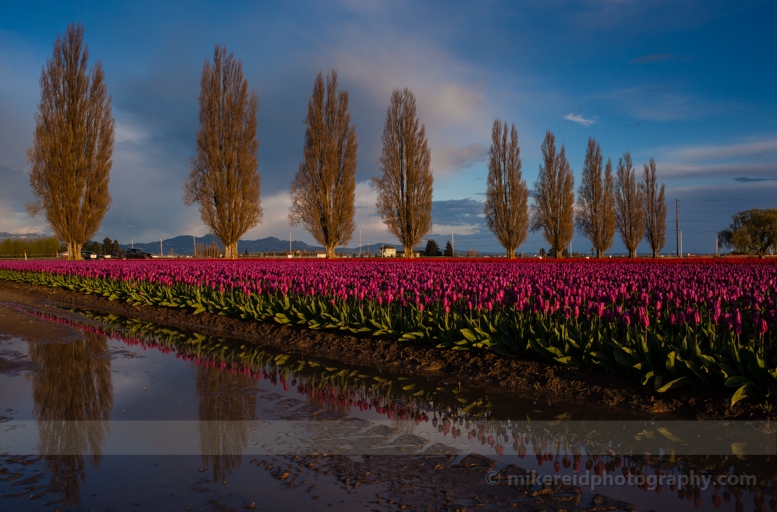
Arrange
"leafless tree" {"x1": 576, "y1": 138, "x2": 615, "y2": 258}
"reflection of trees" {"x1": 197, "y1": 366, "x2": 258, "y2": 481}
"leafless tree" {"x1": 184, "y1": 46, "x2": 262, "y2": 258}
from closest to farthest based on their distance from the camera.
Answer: "reflection of trees" {"x1": 197, "y1": 366, "x2": 258, "y2": 481} < "leafless tree" {"x1": 184, "y1": 46, "x2": 262, "y2": 258} < "leafless tree" {"x1": 576, "y1": 138, "x2": 615, "y2": 258}

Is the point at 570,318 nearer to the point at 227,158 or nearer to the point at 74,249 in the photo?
the point at 227,158

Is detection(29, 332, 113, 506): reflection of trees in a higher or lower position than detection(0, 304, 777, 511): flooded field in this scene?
higher

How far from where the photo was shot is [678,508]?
270cm

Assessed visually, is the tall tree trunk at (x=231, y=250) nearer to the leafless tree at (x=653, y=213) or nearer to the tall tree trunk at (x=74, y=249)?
the tall tree trunk at (x=74, y=249)

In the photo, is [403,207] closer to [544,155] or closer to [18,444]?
[544,155]

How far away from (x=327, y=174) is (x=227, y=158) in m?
7.28

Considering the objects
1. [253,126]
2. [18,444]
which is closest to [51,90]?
[253,126]

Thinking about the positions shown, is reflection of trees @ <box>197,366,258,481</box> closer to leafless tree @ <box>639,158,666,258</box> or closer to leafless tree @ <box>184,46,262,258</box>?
leafless tree @ <box>184,46,262,258</box>

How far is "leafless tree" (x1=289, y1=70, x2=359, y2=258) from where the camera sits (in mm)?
36812

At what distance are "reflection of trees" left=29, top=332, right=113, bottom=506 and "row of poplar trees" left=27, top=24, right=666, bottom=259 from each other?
29986 millimetres

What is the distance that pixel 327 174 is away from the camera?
120ft

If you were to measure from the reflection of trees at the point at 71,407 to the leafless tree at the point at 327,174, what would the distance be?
96.9 feet

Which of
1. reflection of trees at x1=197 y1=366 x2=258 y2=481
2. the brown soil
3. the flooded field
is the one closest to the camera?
the flooded field

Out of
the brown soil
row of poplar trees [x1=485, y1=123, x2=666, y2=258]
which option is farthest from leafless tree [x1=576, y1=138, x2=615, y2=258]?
the brown soil
